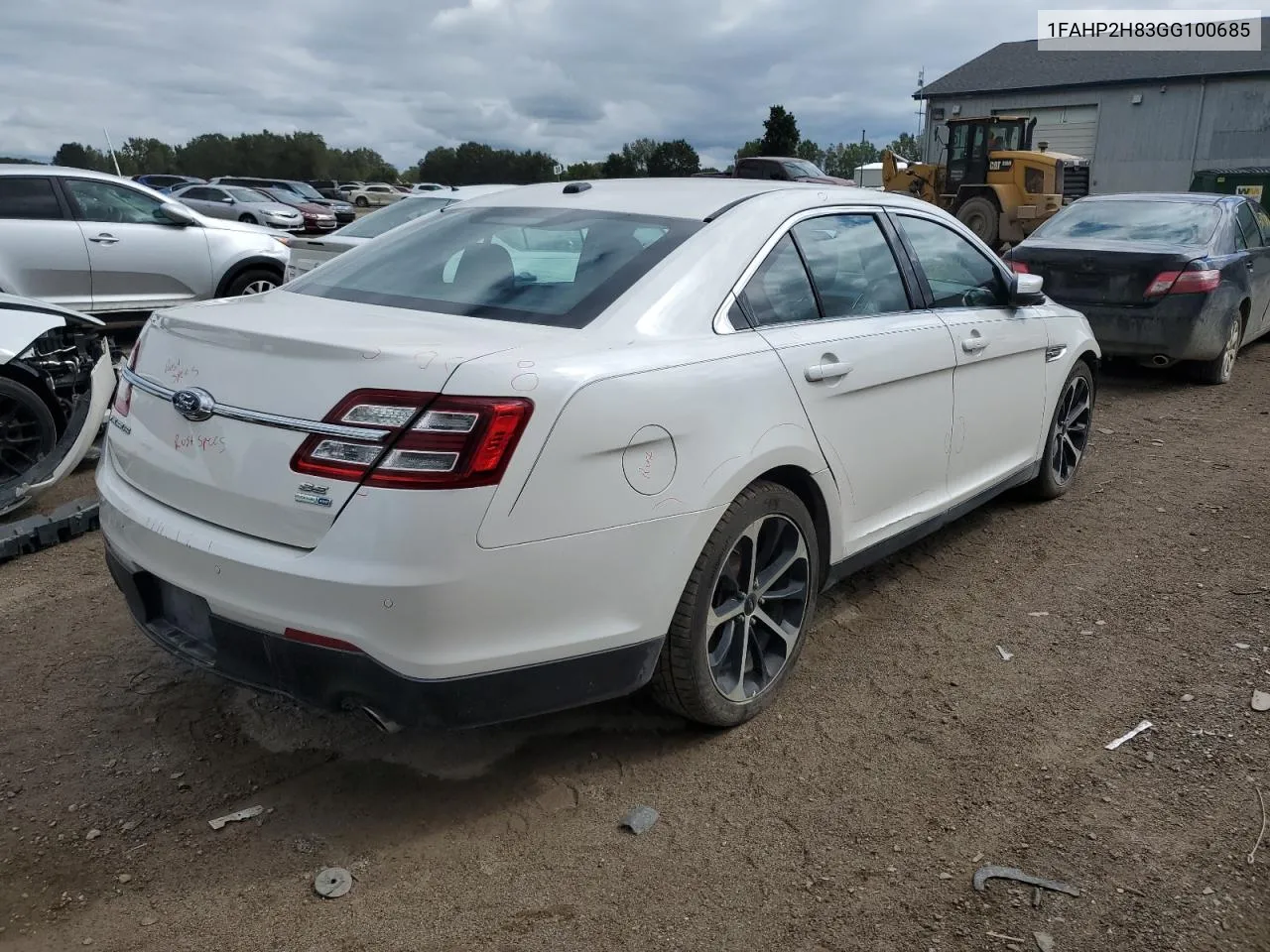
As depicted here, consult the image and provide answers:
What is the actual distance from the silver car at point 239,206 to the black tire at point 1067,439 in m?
24.3

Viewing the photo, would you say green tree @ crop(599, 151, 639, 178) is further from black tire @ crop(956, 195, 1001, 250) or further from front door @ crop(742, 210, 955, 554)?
front door @ crop(742, 210, 955, 554)

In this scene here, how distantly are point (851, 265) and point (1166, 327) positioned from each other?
5.42 metres

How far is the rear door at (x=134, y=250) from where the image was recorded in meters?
8.49

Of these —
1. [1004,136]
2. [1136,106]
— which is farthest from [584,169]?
[1004,136]

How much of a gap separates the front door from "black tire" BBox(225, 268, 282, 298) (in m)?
7.14

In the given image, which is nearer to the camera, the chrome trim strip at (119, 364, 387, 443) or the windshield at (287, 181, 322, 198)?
the chrome trim strip at (119, 364, 387, 443)

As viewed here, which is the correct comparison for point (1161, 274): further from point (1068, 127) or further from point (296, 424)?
point (1068, 127)

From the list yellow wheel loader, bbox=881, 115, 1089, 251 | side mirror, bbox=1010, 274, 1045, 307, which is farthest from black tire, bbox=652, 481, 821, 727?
yellow wheel loader, bbox=881, 115, 1089, 251

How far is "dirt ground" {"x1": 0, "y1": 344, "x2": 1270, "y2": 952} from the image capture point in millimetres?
2303

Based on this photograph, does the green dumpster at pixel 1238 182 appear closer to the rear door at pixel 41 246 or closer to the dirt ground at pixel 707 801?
the dirt ground at pixel 707 801

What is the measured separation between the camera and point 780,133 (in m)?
50.2

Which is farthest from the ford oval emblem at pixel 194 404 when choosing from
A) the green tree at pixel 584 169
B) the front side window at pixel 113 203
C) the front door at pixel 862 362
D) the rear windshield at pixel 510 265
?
the green tree at pixel 584 169

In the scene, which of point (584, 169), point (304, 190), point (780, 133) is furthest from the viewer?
point (584, 169)

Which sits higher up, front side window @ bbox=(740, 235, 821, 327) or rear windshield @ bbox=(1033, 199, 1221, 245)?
front side window @ bbox=(740, 235, 821, 327)
